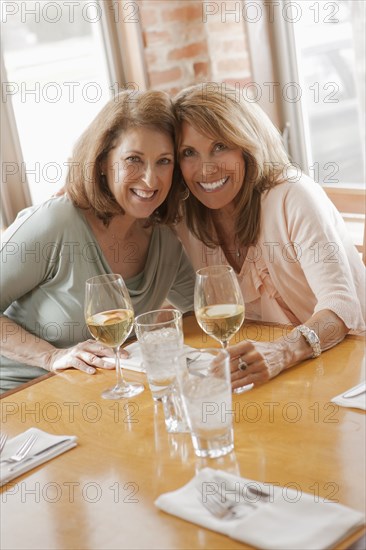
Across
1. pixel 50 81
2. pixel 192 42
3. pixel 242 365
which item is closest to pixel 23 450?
pixel 242 365

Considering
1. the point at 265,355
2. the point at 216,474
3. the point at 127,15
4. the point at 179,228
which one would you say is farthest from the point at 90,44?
the point at 216,474

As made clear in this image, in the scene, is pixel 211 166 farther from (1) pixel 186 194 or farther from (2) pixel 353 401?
(2) pixel 353 401

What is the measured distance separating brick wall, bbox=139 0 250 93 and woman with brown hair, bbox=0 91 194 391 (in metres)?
1.39

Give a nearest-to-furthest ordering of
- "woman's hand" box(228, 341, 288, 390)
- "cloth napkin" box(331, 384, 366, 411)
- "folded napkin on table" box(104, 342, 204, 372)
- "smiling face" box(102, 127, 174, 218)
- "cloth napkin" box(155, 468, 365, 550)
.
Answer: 1. "cloth napkin" box(155, 468, 365, 550)
2. "cloth napkin" box(331, 384, 366, 411)
3. "woman's hand" box(228, 341, 288, 390)
4. "folded napkin on table" box(104, 342, 204, 372)
5. "smiling face" box(102, 127, 174, 218)

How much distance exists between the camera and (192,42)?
3.37 meters

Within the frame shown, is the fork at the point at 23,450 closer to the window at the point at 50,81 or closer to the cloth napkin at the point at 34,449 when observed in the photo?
the cloth napkin at the point at 34,449

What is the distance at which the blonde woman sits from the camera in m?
1.93

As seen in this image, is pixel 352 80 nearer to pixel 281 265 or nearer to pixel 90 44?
pixel 90 44

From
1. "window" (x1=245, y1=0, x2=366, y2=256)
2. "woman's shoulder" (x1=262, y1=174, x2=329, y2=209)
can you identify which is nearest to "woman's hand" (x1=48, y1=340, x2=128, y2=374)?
"woman's shoulder" (x1=262, y1=174, x2=329, y2=209)

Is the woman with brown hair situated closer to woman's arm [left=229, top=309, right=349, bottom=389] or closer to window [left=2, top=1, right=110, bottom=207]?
woman's arm [left=229, top=309, right=349, bottom=389]

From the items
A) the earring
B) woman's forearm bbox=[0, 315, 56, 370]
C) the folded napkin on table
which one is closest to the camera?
the folded napkin on table

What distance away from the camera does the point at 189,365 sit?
1195 millimetres

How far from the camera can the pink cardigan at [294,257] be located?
6.07ft

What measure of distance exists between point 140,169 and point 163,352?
679 millimetres
